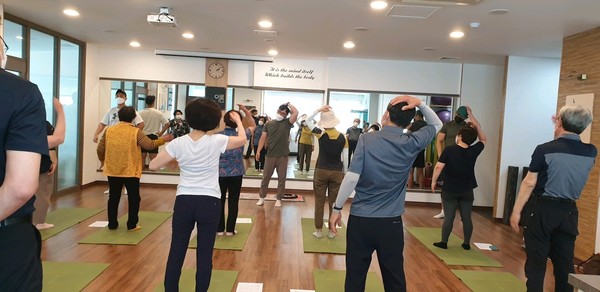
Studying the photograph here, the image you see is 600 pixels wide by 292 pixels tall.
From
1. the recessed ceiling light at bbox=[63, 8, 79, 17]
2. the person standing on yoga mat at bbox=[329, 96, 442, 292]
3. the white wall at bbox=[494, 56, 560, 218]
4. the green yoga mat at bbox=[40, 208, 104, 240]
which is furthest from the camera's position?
the white wall at bbox=[494, 56, 560, 218]

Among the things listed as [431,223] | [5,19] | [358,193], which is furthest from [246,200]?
[358,193]

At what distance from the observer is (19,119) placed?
1259 mm

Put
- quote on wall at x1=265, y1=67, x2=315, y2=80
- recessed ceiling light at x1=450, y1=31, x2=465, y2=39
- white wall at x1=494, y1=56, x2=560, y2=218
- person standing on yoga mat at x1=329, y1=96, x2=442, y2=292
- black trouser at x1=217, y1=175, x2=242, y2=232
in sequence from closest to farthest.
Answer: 1. person standing on yoga mat at x1=329, y1=96, x2=442, y2=292
2. black trouser at x1=217, y1=175, x2=242, y2=232
3. recessed ceiling light at x1=450, y1=31, x2=465, y2=39
4. white wall at x1=494, y1=56, x2=560, y2=218
5. quote on wall at x1=265, y1=67, x2=315, y2=80

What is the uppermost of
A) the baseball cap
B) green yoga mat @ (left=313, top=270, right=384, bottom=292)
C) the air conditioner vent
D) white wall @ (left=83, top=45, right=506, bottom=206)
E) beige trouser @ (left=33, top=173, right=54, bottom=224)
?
the air conditioner vent

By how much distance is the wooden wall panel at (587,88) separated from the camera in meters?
4.73

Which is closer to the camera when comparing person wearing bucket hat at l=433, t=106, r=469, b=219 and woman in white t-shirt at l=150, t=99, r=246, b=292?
woman in white t-shirt at l=150, t=99, r=246, b=292

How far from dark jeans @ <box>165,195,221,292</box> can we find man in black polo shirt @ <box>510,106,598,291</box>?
2.15 metres

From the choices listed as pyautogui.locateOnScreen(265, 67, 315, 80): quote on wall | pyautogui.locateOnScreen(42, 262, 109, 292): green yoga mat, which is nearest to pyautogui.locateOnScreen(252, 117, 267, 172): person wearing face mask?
pyautogui.locateOnScreen(265, 67, 315, 80): quote on wall

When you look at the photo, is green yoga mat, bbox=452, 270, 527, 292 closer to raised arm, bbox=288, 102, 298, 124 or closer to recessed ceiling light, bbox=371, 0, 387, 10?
raised arm, bbox=288, 102, 298, 124

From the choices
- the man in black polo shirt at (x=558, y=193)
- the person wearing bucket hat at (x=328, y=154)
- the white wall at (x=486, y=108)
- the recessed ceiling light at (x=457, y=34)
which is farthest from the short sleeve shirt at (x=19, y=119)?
the white wall at (x=486, y=108)

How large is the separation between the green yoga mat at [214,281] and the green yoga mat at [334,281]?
760 millimetres

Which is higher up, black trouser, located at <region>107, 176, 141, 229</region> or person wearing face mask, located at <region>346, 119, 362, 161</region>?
person wearing face mask, located at <region>346, 119, 362, 161</region>

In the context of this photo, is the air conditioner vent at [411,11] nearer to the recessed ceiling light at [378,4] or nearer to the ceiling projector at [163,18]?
the recessed ceiling light at [378,4]

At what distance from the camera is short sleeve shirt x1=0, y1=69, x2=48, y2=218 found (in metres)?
1.24
